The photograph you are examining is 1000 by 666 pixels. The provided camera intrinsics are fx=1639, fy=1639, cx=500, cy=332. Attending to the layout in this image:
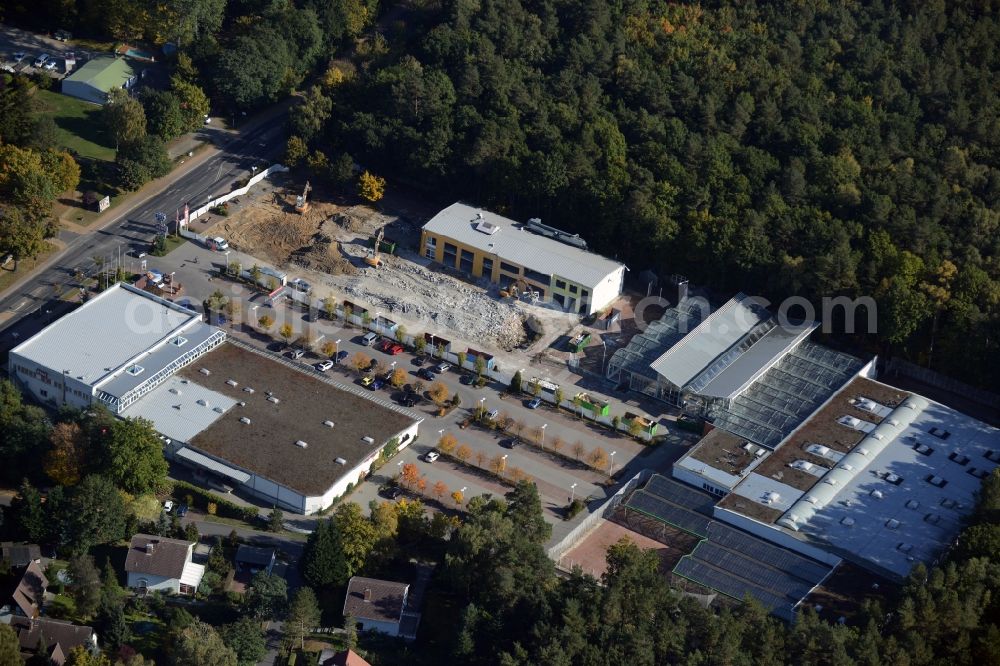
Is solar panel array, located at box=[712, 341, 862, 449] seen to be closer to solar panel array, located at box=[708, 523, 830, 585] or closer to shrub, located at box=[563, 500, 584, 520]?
solar panel array, located at box=[708, 523, 830, 585]

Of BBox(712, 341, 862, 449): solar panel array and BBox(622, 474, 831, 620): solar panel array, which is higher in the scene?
BBox(712, 341, 862, 449): solar panel array

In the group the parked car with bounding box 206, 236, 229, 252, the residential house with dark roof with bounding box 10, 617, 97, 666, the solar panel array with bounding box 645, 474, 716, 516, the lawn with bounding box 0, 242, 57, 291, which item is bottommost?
the residential house with dark roof with bounding box 10, 617, 97, 666

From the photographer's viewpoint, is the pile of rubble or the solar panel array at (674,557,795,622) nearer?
the solar panel array at (674,557,795,622)

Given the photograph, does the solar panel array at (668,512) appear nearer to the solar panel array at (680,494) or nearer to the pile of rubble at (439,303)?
the solar panel array at (680,494)

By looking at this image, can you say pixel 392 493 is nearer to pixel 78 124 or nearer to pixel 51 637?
pixel 51 637

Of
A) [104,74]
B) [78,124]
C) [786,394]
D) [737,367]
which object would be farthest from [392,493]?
[104,74]

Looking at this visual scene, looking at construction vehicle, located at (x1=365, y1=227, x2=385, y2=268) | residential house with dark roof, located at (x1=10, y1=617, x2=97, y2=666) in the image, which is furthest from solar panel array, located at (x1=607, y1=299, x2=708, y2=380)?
residential house with dark roof, located at (x1=10, y1=617, x2=97, y2=666)

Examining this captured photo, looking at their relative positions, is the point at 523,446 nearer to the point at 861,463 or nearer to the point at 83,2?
the point at 861,463
